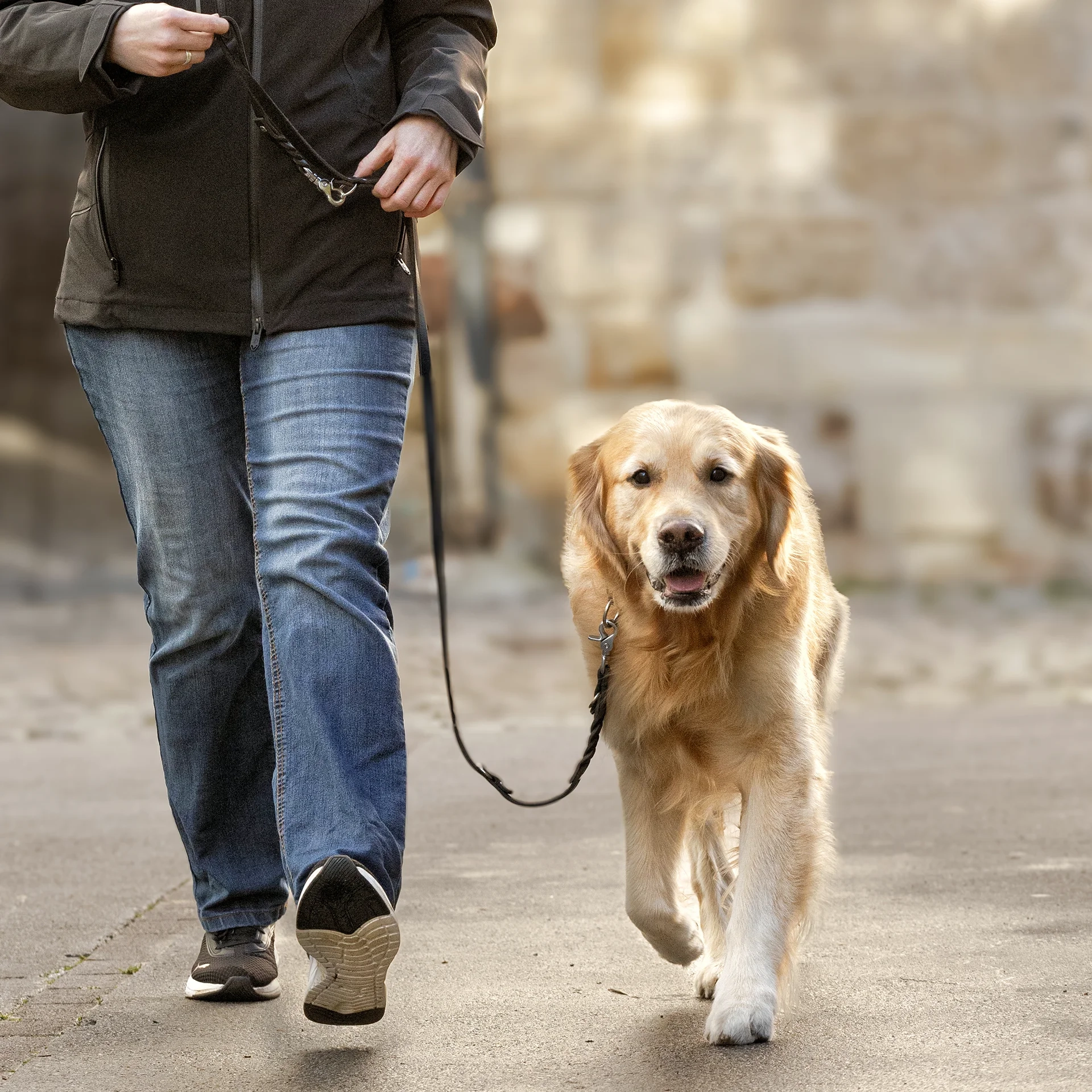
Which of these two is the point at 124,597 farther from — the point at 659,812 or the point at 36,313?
the point at 659,812

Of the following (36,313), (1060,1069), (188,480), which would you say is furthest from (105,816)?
(36,313)

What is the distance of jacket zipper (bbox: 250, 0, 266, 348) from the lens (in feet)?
9.66

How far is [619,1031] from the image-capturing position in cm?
293

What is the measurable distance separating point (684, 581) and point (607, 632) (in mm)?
185

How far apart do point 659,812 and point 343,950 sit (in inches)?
31.3

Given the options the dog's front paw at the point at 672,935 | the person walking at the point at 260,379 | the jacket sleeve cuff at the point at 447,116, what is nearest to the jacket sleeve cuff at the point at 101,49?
the person walking at the point at 260,379

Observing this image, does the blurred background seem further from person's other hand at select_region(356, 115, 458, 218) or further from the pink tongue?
person's other hand at select_region(356, 115, 458, 218)

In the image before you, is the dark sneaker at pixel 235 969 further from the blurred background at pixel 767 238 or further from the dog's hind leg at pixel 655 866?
the blurred background at pixel 767 238

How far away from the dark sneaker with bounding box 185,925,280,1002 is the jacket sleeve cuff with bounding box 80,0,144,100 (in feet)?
4.72

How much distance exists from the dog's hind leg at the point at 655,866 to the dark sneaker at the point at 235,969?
641mm

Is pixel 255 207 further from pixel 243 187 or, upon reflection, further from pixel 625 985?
pixel 625 985

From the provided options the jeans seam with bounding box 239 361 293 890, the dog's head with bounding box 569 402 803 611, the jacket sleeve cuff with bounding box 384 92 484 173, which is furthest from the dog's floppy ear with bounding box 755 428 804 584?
the jeans seam with bounding box 239 361 293 890

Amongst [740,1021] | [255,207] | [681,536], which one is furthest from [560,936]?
[255,207]

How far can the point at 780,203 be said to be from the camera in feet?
29.7
